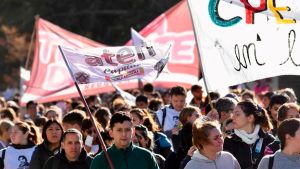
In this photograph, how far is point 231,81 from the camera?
10195mm

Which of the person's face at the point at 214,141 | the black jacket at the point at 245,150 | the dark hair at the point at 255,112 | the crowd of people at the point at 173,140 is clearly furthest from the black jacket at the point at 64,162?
the person's face at the point at 214,141

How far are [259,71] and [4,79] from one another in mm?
37740

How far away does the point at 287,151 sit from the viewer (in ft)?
26.7

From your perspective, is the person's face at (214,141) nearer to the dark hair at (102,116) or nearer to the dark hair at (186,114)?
the dark hair at (186,114)

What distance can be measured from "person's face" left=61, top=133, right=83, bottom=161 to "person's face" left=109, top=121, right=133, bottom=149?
37.6 inches

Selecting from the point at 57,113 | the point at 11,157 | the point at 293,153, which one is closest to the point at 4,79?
the point at 57,113

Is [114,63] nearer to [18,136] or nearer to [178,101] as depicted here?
[18,136]

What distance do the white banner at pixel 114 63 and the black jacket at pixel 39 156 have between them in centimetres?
116

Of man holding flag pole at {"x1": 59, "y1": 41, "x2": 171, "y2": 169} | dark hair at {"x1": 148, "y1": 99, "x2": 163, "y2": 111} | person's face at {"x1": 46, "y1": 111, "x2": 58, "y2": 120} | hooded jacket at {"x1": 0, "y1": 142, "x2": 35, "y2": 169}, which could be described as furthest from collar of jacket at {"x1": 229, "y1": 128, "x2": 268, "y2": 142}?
dark hair at {"x1": 148, "y1": 99, "x2": 163, "y2": 111}

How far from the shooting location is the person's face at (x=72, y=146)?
A: 9.69 m

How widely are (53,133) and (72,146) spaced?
1.26 m

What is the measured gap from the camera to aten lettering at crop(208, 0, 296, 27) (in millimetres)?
10109

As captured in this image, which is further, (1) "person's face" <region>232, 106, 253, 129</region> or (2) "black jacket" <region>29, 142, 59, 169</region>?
(2) "black jacket" <region>29, 142, 59, 169</region>

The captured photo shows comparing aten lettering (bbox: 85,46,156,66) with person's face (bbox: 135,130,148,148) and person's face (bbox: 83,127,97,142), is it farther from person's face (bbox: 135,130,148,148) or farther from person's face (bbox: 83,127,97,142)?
person's face (bbox: 83,127,97,142)
